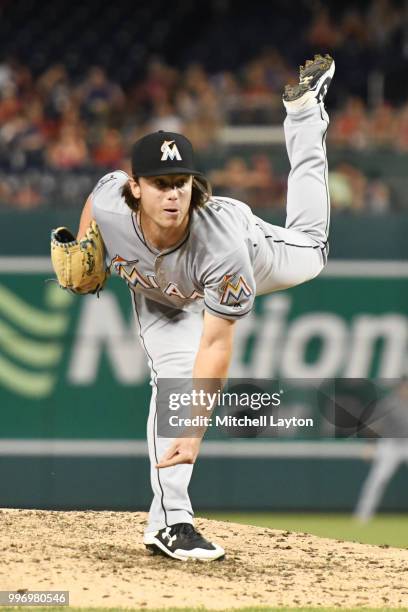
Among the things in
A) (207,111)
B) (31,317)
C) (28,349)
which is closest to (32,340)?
(28,349)

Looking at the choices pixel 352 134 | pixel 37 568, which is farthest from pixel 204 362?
pixel 352 134

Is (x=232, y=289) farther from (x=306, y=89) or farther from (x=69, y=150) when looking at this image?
(x=69, y=150)

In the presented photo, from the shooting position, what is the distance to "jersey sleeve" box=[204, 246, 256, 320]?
4.78 m

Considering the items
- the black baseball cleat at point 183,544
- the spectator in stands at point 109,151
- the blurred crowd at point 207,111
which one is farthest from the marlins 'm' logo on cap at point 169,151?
the spectator in stands at point 109,151

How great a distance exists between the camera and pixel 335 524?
9.62 meters

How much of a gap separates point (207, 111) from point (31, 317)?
2.86 m

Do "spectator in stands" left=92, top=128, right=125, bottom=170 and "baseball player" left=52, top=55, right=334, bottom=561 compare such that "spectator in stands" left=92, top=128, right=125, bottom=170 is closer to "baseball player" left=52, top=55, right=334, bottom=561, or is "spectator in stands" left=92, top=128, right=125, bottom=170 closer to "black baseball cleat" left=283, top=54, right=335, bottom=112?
"black baseball cleat" left=283, top=54, right=335, bottom=112

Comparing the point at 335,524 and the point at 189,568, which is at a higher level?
the point at 189,568

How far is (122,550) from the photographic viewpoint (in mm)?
5523

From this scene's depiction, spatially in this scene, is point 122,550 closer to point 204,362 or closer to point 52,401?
point 204,362

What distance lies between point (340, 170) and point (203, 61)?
14.6ft

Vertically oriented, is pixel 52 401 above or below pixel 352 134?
below

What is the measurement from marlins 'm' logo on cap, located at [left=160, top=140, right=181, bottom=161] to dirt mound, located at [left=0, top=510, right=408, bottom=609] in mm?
1686

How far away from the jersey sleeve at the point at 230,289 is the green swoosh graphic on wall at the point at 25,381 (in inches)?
200
